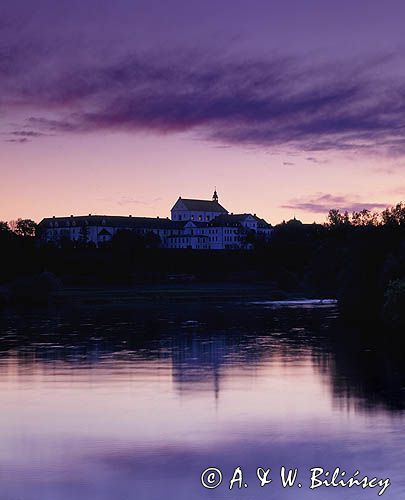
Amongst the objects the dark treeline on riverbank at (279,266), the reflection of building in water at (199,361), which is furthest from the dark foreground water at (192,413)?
the dark treeline on riverbank at (279,266)

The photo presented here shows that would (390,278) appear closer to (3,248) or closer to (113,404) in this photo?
(113,404)

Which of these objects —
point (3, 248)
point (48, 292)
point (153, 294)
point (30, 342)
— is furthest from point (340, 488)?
point (3, 248)

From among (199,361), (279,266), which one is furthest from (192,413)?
(279,266)

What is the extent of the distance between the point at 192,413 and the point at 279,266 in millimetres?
136586

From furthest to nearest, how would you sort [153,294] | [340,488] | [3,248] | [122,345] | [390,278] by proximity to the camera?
[3,248] < [153,294] < [390,278] < [122,345] < [340,488]

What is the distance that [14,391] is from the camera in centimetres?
3581

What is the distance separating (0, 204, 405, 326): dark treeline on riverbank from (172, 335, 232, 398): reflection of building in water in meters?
13.2

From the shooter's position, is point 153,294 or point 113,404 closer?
point 113,404

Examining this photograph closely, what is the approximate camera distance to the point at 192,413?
3066 cm

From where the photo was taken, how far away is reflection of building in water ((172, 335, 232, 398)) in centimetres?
3714

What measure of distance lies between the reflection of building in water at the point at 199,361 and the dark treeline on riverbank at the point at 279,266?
1321 centimetres

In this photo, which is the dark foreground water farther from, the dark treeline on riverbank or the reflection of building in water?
the dark treeline on riverbank

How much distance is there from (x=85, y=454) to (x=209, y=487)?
4.77 m

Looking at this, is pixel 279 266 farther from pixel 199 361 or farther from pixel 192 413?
pixel 192 413
